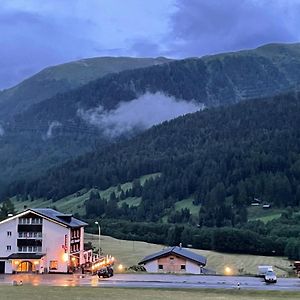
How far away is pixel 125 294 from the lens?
5794 centimetres

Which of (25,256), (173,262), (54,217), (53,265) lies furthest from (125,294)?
(173,262)

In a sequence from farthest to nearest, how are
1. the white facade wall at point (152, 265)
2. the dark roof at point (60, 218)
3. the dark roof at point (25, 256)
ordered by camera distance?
the white facade wall at point (152, 265)
the dark roof at point (60, 218)
the dark roof at point (25, 256)

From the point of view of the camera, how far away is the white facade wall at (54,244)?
97925 millimetres

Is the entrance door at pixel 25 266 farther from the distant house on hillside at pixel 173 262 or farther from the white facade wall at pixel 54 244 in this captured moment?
the distant house on hillside at pixel 173 262

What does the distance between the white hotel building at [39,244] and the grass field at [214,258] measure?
50.5 feet

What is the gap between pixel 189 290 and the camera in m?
64.4

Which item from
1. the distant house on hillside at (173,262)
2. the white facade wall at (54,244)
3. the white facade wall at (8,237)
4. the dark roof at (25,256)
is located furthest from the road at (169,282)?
the distant house on hillside at (173,262)

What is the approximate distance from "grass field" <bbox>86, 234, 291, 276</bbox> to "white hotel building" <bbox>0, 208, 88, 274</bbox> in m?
15.4

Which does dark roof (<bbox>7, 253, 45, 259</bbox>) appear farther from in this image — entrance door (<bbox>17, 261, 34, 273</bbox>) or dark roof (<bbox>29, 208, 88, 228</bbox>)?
dark roof (<bbox>29, 208, 88, 228</bbox>)

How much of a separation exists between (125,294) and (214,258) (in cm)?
7990

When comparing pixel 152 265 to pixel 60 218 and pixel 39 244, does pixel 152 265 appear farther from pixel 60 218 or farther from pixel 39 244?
pixel 39 244

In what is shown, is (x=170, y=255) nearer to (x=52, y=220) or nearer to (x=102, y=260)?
(x=102, y=260)

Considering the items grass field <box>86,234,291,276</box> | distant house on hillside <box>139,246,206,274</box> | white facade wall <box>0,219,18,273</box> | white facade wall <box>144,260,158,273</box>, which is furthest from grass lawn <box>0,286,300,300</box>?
grass field <box>86,234,291,276</box>

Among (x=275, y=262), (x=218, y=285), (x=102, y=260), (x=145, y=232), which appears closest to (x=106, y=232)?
(x=145, y=232)
